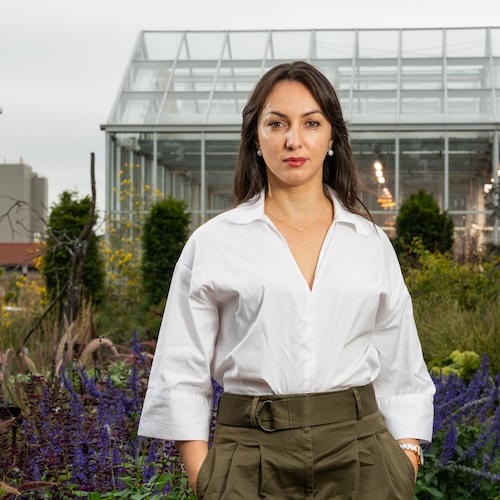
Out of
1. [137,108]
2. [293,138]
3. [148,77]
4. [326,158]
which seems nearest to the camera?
[293,138]

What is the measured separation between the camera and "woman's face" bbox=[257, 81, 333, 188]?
2635mm

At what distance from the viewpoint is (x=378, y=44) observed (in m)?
23.3

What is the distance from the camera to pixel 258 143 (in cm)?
279

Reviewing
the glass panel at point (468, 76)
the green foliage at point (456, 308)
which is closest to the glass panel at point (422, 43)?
the glass panel at point (468, 76)

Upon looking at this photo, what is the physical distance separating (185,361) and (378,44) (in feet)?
70.8

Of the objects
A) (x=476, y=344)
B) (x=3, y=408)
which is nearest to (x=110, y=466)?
(x=3, y=408)

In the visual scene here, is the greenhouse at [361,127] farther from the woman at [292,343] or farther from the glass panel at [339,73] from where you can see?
the woman at [292,343]

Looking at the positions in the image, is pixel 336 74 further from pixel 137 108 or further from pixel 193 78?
pixel 137 108

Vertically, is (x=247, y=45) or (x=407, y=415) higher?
(x=247, y=45)

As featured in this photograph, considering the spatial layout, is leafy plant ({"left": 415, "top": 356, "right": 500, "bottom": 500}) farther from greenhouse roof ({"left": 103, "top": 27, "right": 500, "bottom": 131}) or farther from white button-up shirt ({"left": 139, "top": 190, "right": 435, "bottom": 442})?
greenhouse roof ({"left": 103, "top": 27, "right": 500, "bottom": 131})

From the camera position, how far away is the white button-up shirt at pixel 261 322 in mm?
2469

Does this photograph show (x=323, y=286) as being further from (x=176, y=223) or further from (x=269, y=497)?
(x=176, y=223)

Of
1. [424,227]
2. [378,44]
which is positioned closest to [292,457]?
[424,227]

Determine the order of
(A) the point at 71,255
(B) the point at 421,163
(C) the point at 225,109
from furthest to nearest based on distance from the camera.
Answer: (C) the point at 225,109 → (B) the point at 421,163 → (A) the point at 71,255
